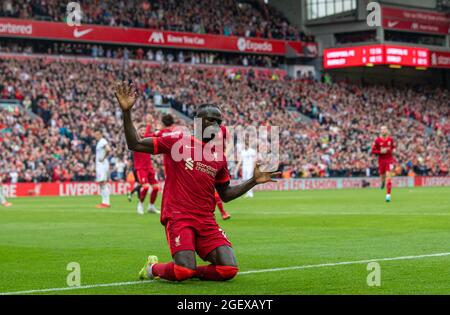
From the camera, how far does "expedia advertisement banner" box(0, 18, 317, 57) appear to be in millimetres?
56312

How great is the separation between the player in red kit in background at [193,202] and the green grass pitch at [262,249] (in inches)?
7.5

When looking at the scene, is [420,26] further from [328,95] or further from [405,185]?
[405,185]

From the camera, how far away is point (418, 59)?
70.8m

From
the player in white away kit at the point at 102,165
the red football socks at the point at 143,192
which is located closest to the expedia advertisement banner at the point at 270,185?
the player in white away kit at the point at 102,165

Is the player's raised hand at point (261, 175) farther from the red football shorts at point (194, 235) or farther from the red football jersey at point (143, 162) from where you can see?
the red football jersey at point (143, 162)

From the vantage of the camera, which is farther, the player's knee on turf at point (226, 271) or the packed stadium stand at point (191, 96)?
the packed stadium stand at point (191, 96)

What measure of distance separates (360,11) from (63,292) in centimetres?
6503

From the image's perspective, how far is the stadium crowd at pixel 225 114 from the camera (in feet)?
151

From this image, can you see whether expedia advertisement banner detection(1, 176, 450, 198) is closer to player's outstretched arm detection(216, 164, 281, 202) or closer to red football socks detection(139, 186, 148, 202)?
red football socks detection(139, 186, 148, 202)

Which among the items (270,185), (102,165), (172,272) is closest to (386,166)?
(102,165)

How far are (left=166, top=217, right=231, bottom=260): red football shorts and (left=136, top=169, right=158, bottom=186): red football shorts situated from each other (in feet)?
45.0

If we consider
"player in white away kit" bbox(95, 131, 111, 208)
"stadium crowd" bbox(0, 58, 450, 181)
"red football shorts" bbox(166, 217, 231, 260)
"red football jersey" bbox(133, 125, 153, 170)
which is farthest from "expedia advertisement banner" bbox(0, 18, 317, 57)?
"red football shorts" bbox(166, 217, 231, 260)

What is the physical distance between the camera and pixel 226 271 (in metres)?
10.6

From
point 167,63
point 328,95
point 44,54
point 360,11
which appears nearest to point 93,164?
point 44,54
